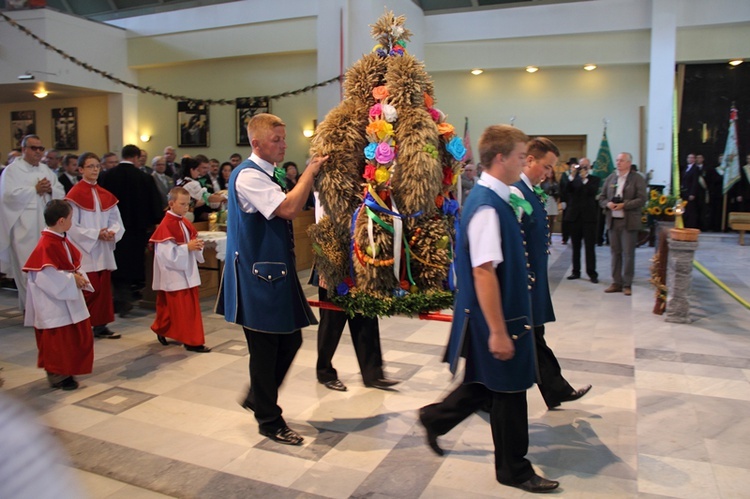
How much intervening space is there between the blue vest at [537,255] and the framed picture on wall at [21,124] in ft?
56.2

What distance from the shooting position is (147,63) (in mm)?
14898

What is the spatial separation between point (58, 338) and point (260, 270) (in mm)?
2028

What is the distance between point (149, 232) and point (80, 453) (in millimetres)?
4109

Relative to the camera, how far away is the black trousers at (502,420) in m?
2.91

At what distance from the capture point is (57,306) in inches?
175

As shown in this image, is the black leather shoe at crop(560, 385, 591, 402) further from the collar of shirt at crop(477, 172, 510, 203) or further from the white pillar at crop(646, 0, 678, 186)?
the white pillar at crop(646, 0, 678, 186)

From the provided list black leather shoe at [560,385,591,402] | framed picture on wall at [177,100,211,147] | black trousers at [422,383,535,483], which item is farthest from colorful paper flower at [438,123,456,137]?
framed picture on wall at [177,100,211,147]

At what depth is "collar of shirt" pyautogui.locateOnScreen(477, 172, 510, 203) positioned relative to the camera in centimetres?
287

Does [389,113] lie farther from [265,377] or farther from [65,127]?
[65,127]

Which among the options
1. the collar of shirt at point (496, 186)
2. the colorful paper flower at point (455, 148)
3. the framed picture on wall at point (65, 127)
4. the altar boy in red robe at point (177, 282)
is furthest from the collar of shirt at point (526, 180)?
the framed picture on wall at point (65, 127)

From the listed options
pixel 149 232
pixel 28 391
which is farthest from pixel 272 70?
pixel 28 391

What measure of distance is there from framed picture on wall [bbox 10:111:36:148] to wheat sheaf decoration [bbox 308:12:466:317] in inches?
635

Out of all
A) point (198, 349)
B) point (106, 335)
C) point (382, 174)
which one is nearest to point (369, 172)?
point (382, 174)

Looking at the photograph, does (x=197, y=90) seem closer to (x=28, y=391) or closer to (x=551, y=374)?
(x=28, y=391)
